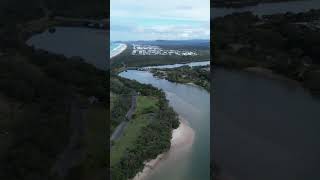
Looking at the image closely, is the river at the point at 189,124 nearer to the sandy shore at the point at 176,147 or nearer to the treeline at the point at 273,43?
the sandy shore at the point at 176,147

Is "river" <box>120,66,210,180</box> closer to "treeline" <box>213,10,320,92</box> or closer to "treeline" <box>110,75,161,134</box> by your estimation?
"treeline" <box>110,75,161,134</box>

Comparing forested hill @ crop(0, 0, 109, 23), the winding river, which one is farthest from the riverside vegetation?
the winding river

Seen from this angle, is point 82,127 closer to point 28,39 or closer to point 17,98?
point 17,98

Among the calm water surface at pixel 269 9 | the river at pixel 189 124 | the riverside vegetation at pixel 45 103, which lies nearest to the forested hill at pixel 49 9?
the riverside vegetation at pixel 45 103

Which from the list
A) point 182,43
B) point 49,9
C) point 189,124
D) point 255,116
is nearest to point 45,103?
point 49,9

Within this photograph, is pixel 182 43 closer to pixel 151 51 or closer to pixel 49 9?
pixel 151 51

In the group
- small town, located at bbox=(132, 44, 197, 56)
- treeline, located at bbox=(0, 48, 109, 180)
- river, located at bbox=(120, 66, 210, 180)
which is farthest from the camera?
small town, located at bbox=(132, 44, 197, 56)
